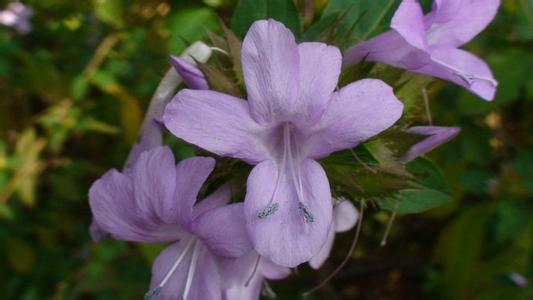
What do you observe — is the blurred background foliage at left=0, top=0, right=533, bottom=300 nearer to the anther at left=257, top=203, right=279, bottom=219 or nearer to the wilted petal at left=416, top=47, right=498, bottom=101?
the wilted petal at left=416, top=47, right=498, bottom=101

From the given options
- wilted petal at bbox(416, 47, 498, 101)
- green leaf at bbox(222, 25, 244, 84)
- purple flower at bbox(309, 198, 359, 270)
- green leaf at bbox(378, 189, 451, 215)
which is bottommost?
green leaf at bbox(378, 189, 451, 215)

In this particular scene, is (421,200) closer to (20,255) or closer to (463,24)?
(463,24)

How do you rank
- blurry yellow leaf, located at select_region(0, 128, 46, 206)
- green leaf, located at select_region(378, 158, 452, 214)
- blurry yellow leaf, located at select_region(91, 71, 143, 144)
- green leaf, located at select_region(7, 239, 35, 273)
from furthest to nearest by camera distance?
green leaf, located at select_region(7, 239, 35, 273), blurry yellow leaf, located at select_region(0, 128, 46, 206), blurry yellow leaf, located at select_region(91, 71, 143, 144), green leaf, located at select_region(378, 158, 452, 214)

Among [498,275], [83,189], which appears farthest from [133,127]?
[498,275]

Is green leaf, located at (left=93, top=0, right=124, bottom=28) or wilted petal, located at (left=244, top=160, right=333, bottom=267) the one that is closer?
wilted petal, located at (left=244, top=160, right=333, bottom=267)

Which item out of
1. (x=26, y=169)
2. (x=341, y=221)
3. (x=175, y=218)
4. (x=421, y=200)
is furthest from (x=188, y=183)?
(x=26, y=169)

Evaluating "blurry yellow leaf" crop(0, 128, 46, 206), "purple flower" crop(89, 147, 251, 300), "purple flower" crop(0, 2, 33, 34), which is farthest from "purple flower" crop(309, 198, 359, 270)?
"purple flower" crop(0, 2, 33, 34)

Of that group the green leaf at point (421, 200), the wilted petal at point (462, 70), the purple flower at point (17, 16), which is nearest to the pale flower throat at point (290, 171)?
the wilted petal at point (462, 70)
